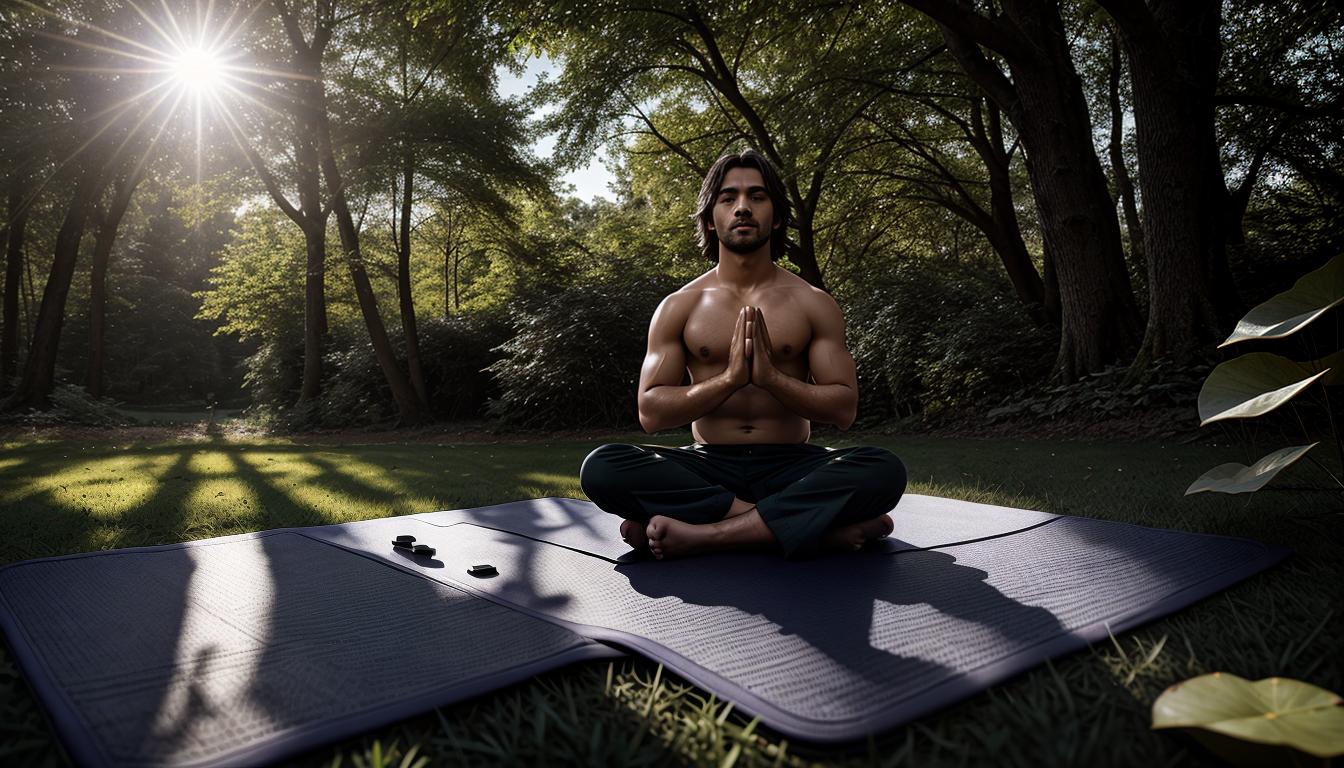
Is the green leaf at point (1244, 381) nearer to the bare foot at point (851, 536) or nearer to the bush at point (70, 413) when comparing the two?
the bare foot at point (851, 536)

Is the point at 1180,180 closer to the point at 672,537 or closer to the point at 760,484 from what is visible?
the point at 760,484

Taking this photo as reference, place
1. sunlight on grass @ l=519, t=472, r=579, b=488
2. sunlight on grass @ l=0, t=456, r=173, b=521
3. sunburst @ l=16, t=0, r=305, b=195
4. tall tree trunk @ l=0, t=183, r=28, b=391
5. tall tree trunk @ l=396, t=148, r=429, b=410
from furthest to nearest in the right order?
1. tall tree trunk @ l=0, t=183, r=28, b=391
2. tall tree trunk @ l=396, t=148, r=429, b=410
3. sunburst @ l=16, t=0, r=305, b=195
4. sunlight on grass @ l=519, t=472, r=579, b=488
5. sunlight on grass @ l=0, t=456, r=173, b=521

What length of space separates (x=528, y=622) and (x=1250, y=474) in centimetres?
203

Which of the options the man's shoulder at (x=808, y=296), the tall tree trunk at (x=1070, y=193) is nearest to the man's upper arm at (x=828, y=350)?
the man's shoulder at (x=808, y=296)

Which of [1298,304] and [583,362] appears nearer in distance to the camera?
[1298,304]

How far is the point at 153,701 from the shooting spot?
1.27m

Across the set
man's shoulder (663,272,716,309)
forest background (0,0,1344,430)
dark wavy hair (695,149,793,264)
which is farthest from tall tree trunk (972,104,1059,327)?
man's shoulder (663,272,716,309)

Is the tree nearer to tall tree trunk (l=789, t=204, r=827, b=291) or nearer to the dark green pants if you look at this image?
tall tree trunk (l=789, t=204, r=827, b=291)

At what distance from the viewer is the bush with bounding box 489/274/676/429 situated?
9906 millimetres

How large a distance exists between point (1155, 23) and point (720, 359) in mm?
6275

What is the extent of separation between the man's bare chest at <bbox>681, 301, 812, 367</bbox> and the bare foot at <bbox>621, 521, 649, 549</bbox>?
67 centimetres

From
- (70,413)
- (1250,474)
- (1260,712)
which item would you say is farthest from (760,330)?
(70,413)

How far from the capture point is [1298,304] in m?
1.92

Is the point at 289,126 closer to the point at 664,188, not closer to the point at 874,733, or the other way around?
the point at 664,188
